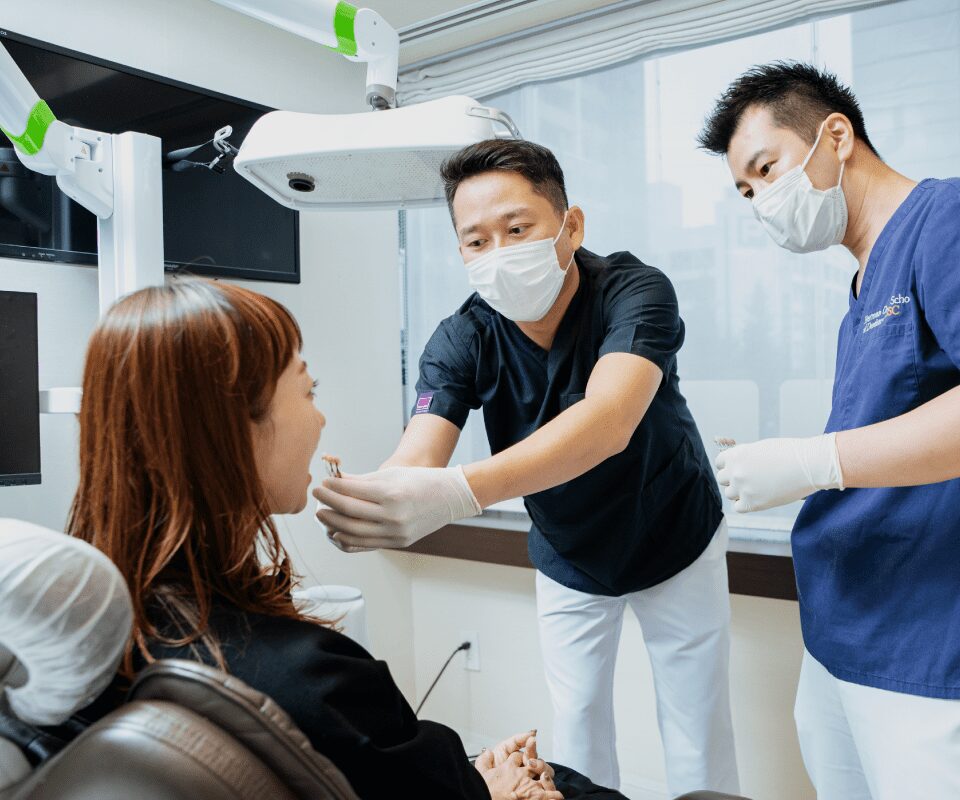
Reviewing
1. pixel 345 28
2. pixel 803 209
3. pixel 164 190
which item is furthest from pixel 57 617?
pixel 164 190

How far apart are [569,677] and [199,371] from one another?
1.28m

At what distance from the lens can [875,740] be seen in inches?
47.5

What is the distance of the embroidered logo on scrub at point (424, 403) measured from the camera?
5.43 ft

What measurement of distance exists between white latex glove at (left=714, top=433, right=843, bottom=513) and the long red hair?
79 cm

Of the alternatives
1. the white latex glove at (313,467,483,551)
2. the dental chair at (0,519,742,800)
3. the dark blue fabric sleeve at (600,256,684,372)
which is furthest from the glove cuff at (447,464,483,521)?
the dental chair at (0,519,742,800)

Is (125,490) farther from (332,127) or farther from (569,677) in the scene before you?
(569,677)

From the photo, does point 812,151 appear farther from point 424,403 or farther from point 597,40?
point 597,40

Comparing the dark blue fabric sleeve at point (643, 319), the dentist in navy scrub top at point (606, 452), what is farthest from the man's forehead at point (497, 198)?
the dark blue fabric sleeve at point (643, 319)

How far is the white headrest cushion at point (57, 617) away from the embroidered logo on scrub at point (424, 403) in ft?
3.49

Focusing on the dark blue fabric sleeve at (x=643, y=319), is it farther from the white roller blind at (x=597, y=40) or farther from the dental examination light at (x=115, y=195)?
the white roller blind at (x=597, y=40)

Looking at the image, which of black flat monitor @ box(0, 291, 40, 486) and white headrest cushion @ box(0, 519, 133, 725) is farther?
black flat monitor @ box(0, 291, 40, 486)

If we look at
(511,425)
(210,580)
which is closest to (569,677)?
(511,425)

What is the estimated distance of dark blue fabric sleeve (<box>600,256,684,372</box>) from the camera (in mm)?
1427

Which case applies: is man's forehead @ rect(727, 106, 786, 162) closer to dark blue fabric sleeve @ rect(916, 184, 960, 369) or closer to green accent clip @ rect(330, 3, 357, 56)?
dark blue fabric sleeve @ rect(916, 184, 960, 369)
